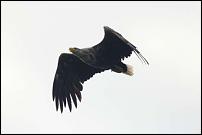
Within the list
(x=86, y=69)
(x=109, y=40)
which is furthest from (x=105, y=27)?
(x=86, y=69)

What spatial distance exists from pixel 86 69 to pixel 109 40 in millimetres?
1625

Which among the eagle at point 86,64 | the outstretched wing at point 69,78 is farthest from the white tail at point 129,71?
the outstretched wing at point 69,78

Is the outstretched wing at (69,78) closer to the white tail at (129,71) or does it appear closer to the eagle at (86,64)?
the eagle at (86,64)

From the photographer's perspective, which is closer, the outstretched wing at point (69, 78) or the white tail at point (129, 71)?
the white tail at point (129, 71)

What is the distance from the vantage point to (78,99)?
74.4ft

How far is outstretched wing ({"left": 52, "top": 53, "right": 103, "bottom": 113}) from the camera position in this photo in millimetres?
22406

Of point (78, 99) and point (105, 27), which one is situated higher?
point (105, 27)

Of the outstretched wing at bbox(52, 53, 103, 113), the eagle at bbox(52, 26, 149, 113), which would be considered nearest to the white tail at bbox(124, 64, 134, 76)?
the eagle at bbox(52, 26, 149, 113)

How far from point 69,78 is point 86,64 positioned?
0.79 meters

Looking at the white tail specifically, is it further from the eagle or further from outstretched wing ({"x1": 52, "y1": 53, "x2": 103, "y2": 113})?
outstretched wing ({"x1": 52, "y1": 53, "x2": 103, "y2": 113})

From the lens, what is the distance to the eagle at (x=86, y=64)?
2092cm

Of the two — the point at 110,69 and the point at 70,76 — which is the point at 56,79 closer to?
the point at 70,76

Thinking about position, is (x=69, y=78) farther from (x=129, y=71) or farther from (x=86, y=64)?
(x=129, y=71)

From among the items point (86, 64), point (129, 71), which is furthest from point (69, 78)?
point (129, 71)
